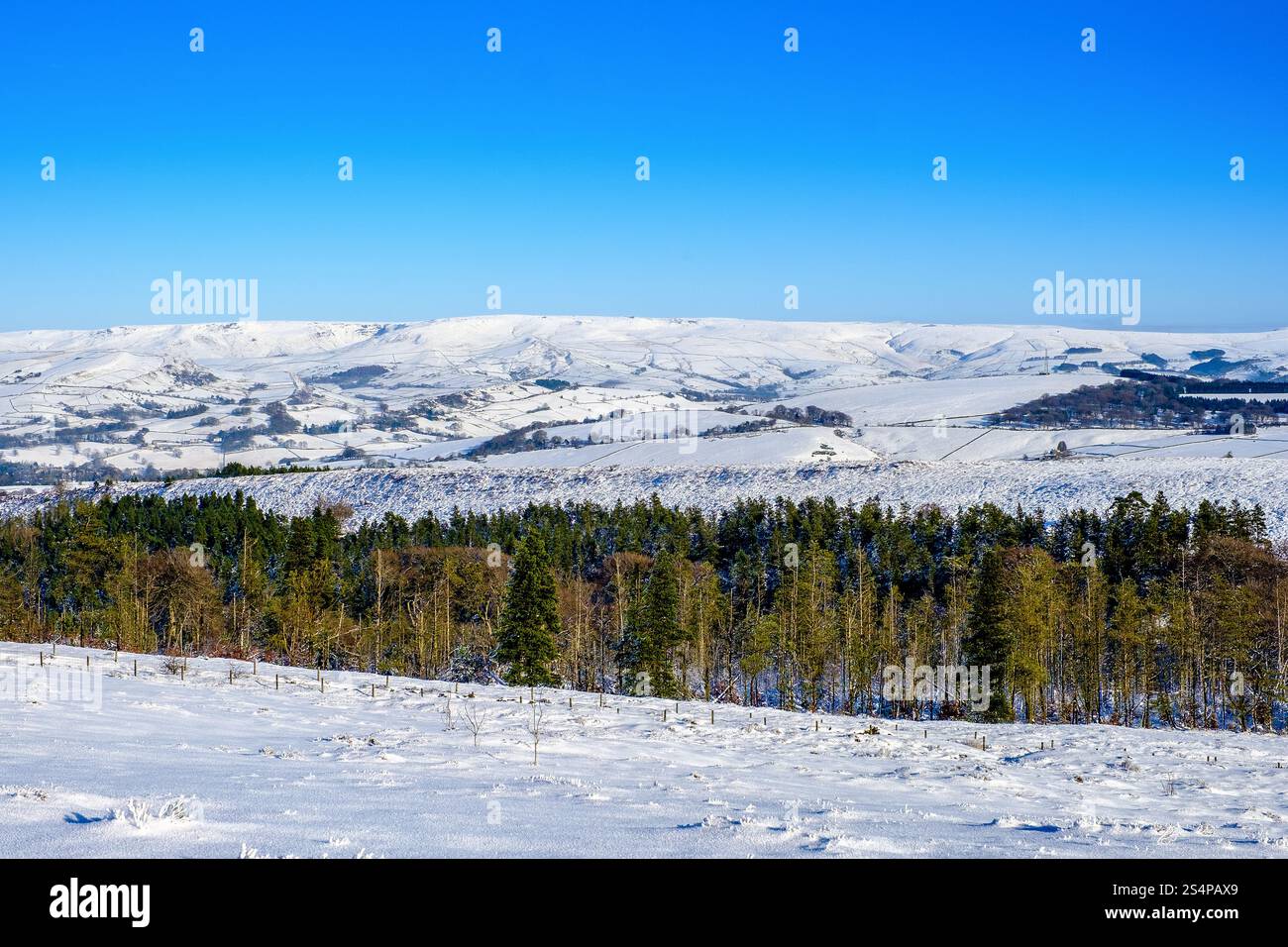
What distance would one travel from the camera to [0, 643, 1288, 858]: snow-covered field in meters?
10.7

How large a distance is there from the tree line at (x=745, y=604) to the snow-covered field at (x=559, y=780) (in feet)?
57.7

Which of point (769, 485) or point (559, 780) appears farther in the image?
point (769, 485)

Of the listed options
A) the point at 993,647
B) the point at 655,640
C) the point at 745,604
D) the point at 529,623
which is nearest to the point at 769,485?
the point at 745,604

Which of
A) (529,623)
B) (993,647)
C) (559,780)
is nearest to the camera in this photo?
(559,780)

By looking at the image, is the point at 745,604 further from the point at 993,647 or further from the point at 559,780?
the point at 559,780

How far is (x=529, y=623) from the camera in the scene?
5162 centimetres

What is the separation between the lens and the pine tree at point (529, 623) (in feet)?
167

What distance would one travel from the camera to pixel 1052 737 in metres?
31.8

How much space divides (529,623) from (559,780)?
34.7 meters

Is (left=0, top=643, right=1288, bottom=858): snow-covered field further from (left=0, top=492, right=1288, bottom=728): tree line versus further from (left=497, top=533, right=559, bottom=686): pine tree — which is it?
(left=0, top=492, right=1288, bottom=728): tree line
